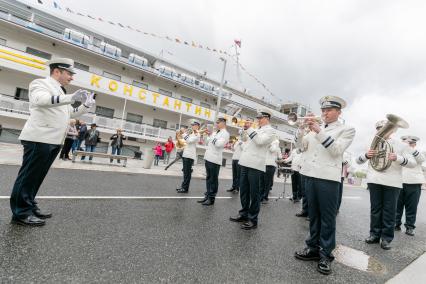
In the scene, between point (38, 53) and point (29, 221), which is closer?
point (29, 221)

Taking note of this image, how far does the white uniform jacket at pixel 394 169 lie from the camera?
13.2 feet

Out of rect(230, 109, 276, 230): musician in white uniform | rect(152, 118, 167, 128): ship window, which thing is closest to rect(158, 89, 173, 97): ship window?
rect(152, 118, 167, 128): ship window

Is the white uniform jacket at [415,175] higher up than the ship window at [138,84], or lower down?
lower down

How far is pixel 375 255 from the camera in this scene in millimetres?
3512

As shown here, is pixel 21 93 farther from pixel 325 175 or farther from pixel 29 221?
pixel 325 175

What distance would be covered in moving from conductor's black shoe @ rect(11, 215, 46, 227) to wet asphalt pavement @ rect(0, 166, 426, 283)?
0.09 meters

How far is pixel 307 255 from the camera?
3053 millimetres

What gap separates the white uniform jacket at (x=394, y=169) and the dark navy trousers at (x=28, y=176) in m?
5.19

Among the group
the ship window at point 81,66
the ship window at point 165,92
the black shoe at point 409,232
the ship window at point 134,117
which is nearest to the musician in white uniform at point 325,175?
the black shoe at point 409,232

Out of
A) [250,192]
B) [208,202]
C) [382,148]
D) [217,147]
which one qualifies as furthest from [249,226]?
[382,148]

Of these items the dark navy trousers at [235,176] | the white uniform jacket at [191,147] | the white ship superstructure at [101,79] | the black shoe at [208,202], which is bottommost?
the black shoe at [208,202]

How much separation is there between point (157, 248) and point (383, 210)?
13.0 feet

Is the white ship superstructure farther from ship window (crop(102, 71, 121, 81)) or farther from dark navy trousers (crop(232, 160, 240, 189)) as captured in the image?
dark navy trousers (crop(232, 160, 240, 189))

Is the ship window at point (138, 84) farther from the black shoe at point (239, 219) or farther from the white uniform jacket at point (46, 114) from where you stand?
the black shoe at point (239, 219)
